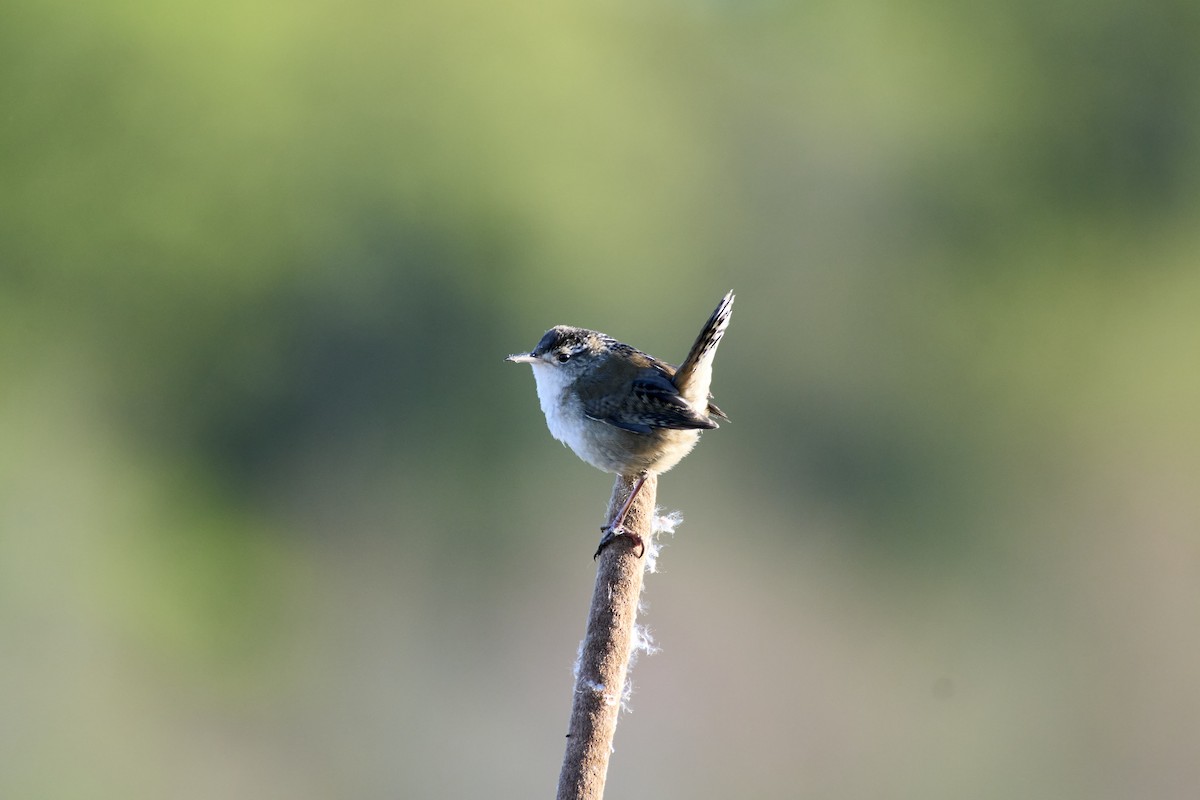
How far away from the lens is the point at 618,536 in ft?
6.82

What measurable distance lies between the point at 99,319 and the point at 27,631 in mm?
2560

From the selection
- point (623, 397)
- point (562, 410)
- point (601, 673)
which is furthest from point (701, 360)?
point (601, 673)

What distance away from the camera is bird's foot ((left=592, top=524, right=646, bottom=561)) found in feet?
6.60

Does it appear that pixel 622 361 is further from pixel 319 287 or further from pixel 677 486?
pixel 319 287

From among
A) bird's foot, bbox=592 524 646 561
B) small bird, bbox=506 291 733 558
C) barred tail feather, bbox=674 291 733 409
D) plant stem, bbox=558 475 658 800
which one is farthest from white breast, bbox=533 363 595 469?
plant stem, bbox=558 475 658 800

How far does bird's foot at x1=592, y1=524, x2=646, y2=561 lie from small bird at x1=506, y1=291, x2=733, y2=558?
0.87ft

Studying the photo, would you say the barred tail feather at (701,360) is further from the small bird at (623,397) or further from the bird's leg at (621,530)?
the bird's leg at (621,530)

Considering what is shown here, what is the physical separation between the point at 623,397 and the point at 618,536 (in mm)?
632

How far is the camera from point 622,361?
2746 mm

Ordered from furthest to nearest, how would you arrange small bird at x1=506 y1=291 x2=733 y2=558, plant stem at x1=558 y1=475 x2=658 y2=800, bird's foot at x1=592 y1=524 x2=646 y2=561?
small bird at x1=506 y1=291 x2=733 y2=558
bird's foot at x1=592 y1=524 x2=646 y2=561
plant stem at x1=558 y1=475 x2=658 y2=800

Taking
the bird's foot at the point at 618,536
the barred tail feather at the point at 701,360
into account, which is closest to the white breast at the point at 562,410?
the barred tail feather at the point at 701,360

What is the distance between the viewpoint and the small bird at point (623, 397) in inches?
101

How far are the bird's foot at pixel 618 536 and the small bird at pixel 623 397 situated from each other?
264 millimetres

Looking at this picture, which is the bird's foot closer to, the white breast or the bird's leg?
the bird's leg
